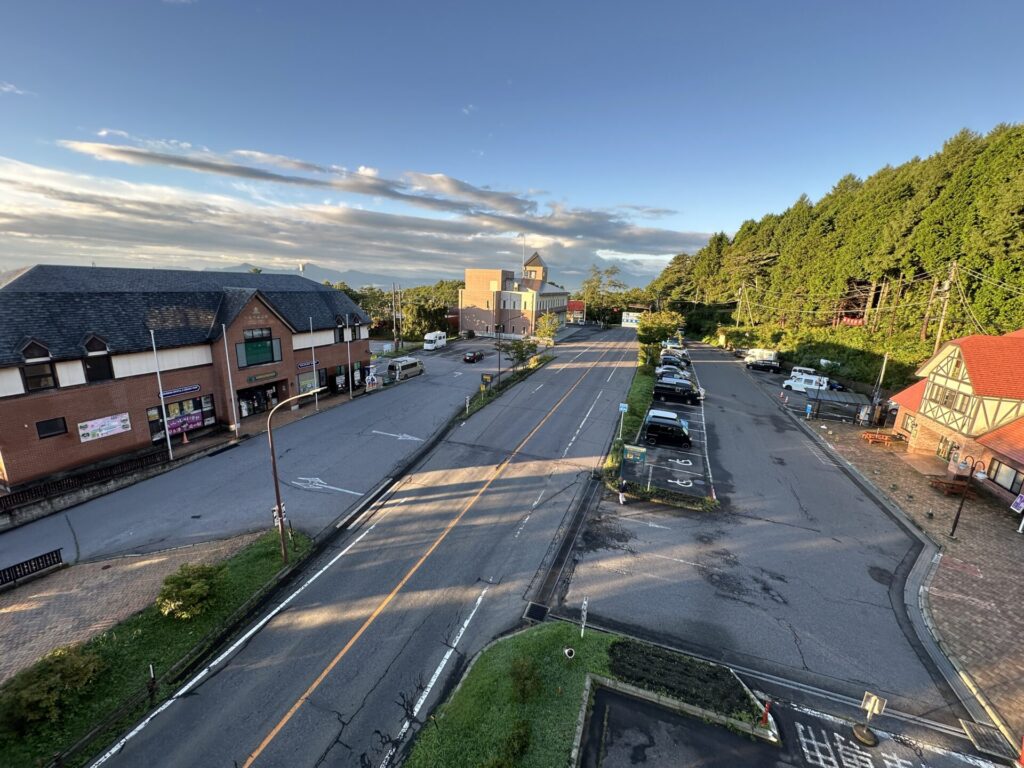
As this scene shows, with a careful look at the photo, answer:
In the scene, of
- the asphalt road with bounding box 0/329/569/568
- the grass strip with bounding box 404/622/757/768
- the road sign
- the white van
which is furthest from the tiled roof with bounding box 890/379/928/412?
the asphalt road with bounding box 0/329/569/568

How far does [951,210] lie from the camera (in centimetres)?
4188

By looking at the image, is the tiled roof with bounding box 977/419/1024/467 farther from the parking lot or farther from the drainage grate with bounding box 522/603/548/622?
the drainage grate with bounding box 522/603/548/622

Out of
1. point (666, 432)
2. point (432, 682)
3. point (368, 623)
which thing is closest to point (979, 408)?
point (666, 432)

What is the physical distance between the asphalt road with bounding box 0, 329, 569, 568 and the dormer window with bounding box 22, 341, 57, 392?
6.37 meters

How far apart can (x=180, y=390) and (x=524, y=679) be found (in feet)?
91.6

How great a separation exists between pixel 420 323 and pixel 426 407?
37.4m

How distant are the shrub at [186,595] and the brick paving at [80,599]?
1893mm

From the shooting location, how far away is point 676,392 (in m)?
38.6

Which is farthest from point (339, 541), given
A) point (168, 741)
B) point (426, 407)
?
point (426, 407)

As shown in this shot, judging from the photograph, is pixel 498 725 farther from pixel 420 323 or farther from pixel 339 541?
pixel 420 323

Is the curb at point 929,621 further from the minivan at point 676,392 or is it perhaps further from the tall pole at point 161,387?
the tall pole at point 161,387

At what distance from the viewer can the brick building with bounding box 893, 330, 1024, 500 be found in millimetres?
21453

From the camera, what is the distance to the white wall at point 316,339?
1353 inches

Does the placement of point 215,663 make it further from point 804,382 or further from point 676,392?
point 804,382
